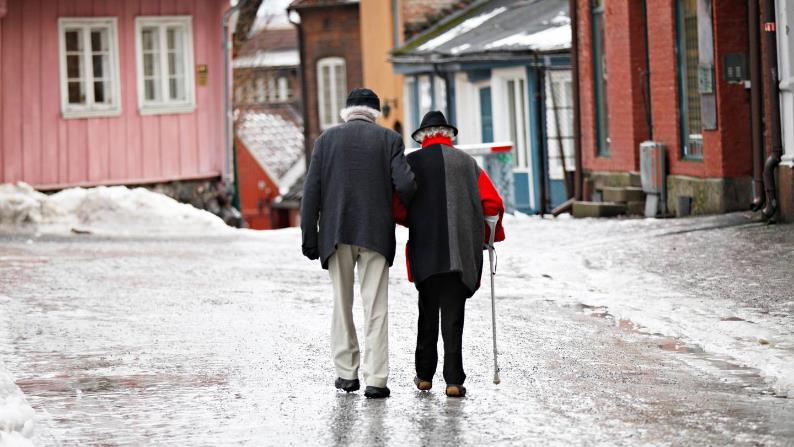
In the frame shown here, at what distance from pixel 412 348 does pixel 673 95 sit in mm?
10513

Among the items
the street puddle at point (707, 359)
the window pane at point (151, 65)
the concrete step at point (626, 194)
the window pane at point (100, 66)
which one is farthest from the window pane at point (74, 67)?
the street puddle at point (707, 359)

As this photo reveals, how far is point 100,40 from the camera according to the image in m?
24.3

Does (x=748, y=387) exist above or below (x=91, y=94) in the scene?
below

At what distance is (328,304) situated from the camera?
1292cm

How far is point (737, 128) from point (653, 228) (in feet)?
5.44

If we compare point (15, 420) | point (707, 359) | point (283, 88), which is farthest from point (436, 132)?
point (283, 88)

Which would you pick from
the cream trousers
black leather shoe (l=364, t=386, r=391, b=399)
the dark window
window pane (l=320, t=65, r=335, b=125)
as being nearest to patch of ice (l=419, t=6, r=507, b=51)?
the dark window

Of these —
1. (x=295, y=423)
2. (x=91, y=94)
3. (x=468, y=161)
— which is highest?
(x=91, y=94)

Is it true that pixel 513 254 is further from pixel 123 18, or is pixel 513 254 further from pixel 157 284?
pixel 123 18

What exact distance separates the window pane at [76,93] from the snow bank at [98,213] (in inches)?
89.3

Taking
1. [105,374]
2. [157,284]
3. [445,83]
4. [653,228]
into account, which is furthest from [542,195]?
[105,374]

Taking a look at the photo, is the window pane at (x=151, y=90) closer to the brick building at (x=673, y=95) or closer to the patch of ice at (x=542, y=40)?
the patch of ice at (x=542, y=40)

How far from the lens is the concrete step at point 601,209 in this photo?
2158cm

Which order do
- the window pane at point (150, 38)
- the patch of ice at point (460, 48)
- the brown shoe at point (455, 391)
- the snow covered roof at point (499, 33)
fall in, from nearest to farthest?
1. the brown shoe at point (455, 391)
2. the window pane at point (150, 38)
3. the snow covered roof at point (499, 33)
4. the patch of ice at point (460, 48)
